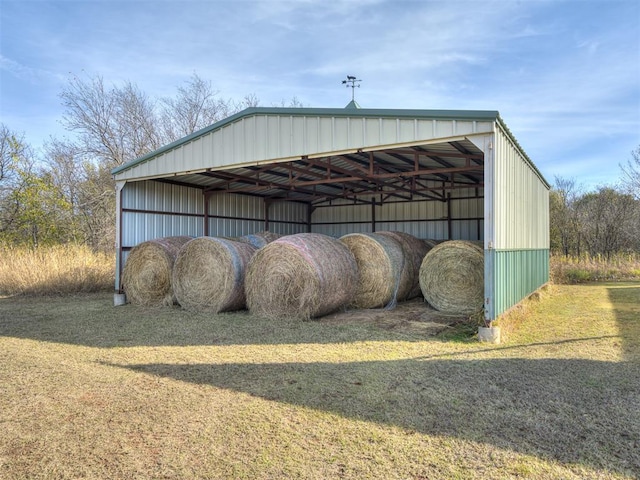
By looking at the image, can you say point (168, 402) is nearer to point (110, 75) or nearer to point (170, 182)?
point (170, 182)

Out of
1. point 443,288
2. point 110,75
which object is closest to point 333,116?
point 443,288

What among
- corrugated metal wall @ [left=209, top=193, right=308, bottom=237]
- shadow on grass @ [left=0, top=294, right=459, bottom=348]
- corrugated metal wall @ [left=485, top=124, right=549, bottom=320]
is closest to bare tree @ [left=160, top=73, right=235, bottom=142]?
corrugated metal wall @ [left=209, top=193, right=308, bottom=237]

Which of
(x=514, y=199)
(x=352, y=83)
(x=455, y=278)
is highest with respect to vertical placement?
(x=352, y=83)

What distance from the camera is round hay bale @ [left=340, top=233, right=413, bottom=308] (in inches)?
336

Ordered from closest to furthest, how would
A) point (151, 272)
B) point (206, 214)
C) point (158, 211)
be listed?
point (151, 272)
point (158, 211)
point (206, 214)

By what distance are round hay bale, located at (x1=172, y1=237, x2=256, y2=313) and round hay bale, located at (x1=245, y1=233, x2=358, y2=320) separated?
45 centimetres

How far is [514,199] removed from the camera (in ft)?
25.5

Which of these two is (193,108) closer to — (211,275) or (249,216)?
(249,216)

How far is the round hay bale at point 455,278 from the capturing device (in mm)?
7755

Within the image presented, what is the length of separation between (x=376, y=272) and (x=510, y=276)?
2.45m

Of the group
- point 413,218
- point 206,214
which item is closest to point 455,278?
point 413,218

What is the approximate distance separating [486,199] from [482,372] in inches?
107

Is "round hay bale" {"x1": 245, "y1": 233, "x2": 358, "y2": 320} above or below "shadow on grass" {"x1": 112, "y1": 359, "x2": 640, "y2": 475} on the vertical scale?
above

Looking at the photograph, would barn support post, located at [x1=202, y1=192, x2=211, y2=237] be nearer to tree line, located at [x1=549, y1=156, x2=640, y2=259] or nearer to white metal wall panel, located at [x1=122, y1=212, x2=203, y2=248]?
white metal wall panel, located at [x1=122, y1=212, x2=203, y2=248]
